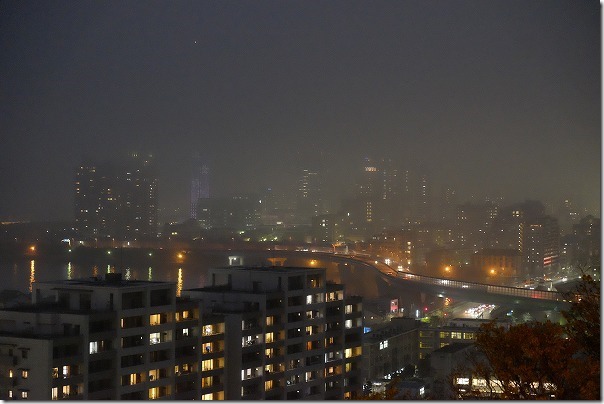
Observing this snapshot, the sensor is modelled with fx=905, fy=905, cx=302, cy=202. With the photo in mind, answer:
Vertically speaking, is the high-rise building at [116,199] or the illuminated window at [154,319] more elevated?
the high-rise building at [116,199]

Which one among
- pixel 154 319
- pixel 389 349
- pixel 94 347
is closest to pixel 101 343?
pixel 94 347

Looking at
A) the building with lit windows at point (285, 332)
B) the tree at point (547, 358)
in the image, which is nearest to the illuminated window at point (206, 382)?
the building with lit windows at point (285, 332)

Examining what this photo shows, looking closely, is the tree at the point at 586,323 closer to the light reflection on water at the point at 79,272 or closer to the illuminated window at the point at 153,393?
the illuminated window at the point at 153,393

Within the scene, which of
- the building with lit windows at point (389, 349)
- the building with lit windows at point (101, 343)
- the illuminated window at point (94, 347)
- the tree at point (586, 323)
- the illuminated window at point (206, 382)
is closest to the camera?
the tree at point (586, 323)

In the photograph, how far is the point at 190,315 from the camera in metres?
5.23

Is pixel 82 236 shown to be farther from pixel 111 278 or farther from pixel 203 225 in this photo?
pixel 111 278

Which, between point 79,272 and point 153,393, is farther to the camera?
point 79,272

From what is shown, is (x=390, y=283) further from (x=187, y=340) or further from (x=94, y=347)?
(x=94, y=347)

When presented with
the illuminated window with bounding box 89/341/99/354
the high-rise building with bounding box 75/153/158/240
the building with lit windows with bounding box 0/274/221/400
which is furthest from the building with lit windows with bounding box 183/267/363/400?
the high-rise building with bounding box 75/153/158/240

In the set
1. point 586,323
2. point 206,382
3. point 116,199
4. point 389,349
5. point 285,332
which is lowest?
point 389,349

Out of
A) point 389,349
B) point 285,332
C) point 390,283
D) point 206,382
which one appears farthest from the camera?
point 390,283

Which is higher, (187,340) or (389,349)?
(187,340)

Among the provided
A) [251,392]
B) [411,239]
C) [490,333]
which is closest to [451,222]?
[411,239]

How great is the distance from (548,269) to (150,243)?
30.9 ft
